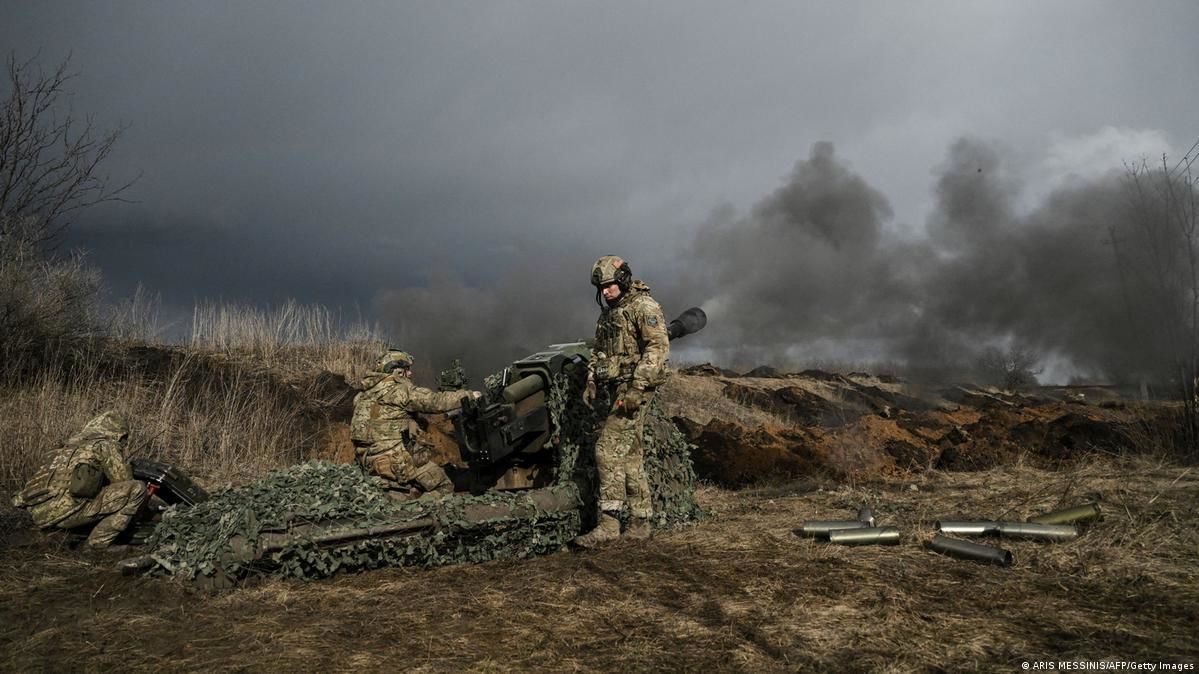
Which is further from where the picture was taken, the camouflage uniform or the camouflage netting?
the camouflage uniform

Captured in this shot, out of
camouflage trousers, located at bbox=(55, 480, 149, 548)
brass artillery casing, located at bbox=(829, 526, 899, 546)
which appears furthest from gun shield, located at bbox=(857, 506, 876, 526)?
camouflage trousers, located at bbox=(55, 480, 149, 548)

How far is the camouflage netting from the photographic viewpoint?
18.4ft

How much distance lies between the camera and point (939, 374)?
2261 cm

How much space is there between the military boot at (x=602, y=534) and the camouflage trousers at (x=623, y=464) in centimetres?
10

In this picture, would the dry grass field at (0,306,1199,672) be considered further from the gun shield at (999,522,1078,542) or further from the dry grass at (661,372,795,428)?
the dry grass at (661,372,795,428)

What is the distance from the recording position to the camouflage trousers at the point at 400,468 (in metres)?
8.52

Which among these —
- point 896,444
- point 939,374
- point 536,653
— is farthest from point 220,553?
point 939,374

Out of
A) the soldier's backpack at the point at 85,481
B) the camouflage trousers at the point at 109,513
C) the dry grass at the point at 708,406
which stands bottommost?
the camouflage trousers at the point at 109,513

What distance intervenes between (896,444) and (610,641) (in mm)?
8593

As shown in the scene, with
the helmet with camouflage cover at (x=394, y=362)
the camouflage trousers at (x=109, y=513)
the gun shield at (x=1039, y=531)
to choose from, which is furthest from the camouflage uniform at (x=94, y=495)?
the gun shield at (x=1039, y=531)

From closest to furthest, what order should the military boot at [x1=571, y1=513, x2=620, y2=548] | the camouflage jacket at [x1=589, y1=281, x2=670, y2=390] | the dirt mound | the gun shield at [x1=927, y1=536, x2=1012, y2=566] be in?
the gun shield at [x1=927, y1=536, x2=1012, y2=566] → the military boot at [x1=571, y1=513, x2=620, y2=548] → the camouflage jacket at [x1=589, y1=281, x2=670, y2=390] → the dirt mound

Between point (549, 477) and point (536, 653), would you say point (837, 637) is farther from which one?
point (549, 477)

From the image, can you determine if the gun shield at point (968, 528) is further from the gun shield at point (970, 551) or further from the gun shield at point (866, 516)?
the gun shield at point (866, 516)

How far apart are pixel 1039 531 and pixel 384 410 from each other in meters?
6.47
